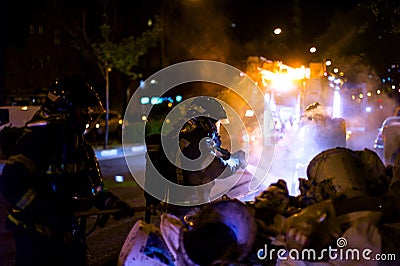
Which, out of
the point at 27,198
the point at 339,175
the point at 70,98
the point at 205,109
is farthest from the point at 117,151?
the point at 27,198

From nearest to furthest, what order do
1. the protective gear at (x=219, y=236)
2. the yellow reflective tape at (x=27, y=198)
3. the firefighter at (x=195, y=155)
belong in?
the protective gear at (x=219, y=236) → the yellow reflective tape at (x=27, y=198) → the firefighter at (x=195, y=155)

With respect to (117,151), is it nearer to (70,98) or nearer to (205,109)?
(205,109)

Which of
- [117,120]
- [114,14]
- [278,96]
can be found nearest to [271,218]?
[278,96]

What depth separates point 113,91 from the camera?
34.4 meters

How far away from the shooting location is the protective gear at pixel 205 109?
16.0 feet

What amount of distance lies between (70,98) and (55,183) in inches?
24.8

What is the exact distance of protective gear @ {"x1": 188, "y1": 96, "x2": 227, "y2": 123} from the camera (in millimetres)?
4887

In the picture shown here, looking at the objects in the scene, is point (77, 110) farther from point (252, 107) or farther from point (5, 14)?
point (5, 14)

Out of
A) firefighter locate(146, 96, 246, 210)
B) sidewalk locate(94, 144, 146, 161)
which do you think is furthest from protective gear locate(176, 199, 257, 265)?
sidewalk locate(94, 144, 146, 161)

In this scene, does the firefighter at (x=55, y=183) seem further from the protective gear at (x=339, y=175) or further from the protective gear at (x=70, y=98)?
the protective gear at (x=339, y=175)

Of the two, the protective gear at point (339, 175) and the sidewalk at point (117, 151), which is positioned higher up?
Result: the protective gear at point (339, 175)

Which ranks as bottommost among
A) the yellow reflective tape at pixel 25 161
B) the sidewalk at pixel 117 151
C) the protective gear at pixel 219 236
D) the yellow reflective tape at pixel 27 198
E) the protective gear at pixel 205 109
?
the sidewalk at pixel 117 151

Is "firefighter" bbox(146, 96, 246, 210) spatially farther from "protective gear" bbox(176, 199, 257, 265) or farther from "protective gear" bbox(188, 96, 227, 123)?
"protective gear" bbox(176, 199, 257, 265)

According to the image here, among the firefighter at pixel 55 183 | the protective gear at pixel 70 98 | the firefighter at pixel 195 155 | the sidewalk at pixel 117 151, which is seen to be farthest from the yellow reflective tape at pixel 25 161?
the sidewalk at pixel 117 151
